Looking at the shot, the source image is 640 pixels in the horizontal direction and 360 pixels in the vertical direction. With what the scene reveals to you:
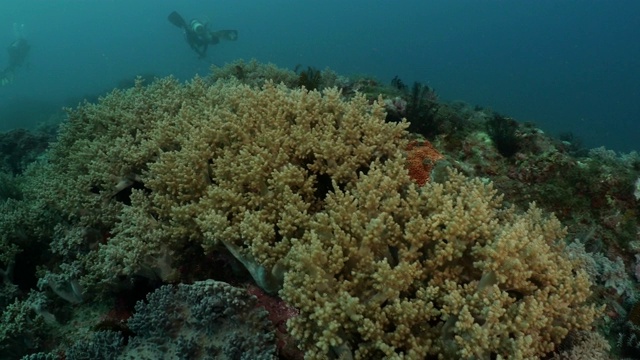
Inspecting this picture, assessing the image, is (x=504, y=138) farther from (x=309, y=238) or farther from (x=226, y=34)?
(x=226, y=34)

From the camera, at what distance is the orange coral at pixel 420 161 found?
206 inches

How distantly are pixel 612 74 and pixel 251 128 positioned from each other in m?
136

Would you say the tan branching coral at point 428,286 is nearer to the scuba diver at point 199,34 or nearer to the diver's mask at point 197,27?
the scuba diver at point 199,34

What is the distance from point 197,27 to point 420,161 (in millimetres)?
30612

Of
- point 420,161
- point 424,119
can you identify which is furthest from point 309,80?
point 420,161

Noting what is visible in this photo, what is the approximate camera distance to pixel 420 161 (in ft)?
17.8

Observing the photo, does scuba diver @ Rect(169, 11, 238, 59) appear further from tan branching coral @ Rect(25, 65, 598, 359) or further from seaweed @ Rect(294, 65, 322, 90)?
tan branching coral @ Rect(25, 65, 598, 359)

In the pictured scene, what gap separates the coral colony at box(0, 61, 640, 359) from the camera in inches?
127

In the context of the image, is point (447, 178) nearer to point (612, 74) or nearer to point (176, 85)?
point (176, 85)

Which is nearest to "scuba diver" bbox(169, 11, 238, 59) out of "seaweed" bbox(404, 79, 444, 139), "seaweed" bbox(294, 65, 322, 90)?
"seaweed" bbox(294, 65, 322, 90)

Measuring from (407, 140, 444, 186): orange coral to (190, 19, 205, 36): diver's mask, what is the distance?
98.9ft

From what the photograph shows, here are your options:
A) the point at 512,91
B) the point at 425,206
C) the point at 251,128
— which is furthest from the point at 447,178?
the point at 512,91

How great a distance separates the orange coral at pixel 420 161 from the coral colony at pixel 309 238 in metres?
0.03

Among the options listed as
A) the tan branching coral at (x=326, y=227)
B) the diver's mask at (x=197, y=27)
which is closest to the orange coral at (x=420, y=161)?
the tan branching coral at (x=326, y=227)
